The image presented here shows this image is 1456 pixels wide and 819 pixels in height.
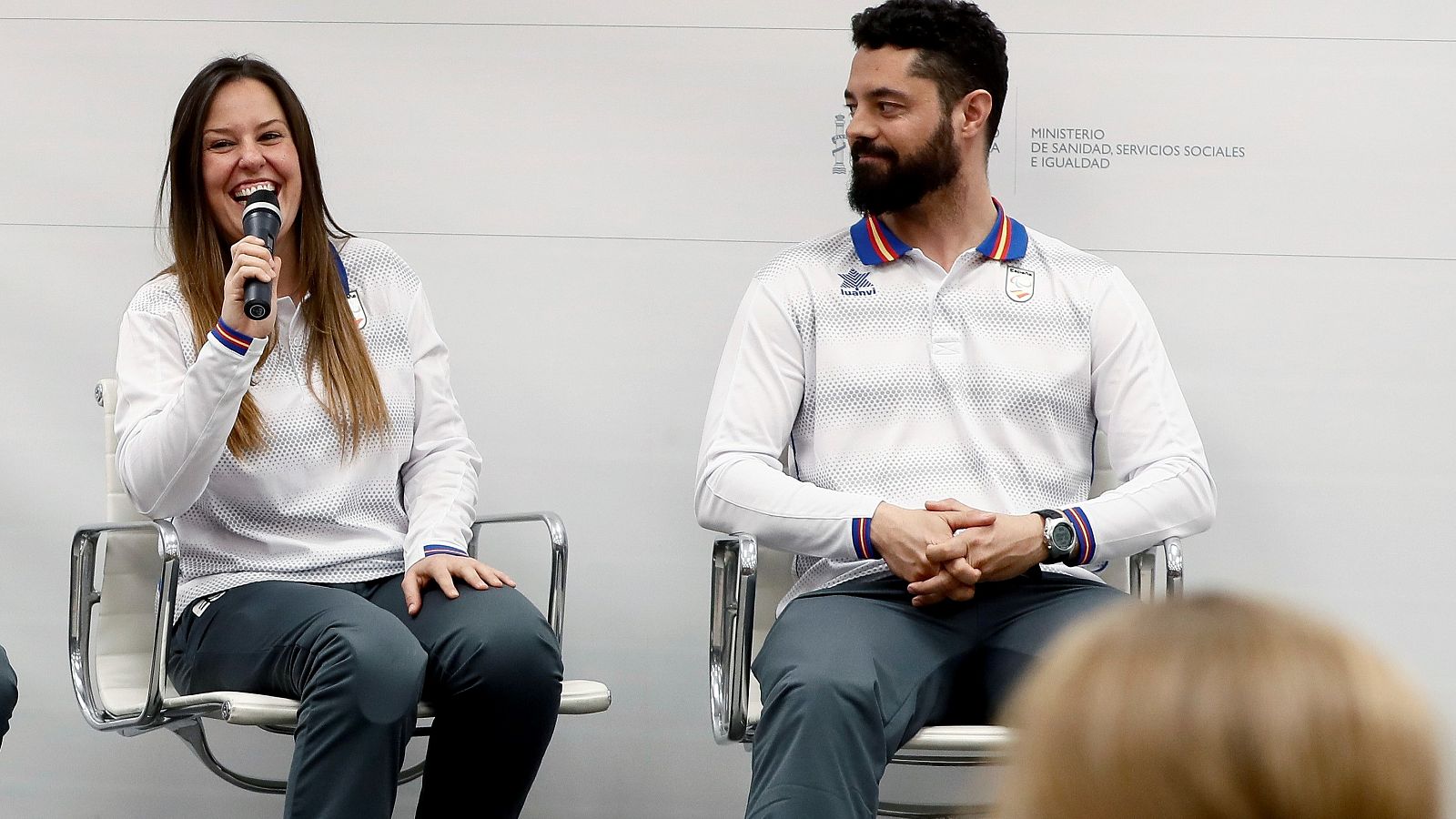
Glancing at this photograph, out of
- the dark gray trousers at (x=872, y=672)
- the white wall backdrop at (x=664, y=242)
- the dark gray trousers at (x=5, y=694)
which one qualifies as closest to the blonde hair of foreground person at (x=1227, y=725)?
the dark gray trousers at (x=872, y=672)

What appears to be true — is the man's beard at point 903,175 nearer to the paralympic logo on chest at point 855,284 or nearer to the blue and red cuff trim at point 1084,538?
the paralympic logo on chest at point 855,284

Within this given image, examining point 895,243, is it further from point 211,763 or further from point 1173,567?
point 211,763

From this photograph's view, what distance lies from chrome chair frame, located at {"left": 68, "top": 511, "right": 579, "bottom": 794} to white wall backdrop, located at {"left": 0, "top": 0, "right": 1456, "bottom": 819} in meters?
0.61

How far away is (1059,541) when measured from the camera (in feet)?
6.82

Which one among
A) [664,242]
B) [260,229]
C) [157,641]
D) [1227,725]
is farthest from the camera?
[664,242]

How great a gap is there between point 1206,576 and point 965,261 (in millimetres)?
878

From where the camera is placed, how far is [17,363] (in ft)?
9.36

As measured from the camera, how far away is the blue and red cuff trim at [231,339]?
2.02 metres

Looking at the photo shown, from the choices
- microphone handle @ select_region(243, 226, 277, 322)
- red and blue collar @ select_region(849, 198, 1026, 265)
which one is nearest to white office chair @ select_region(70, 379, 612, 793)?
microphone handle @ select_region(243, 226, 277, 322)

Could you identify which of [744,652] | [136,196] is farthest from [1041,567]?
[136,196]

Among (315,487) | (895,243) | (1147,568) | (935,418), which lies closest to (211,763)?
(315,487)

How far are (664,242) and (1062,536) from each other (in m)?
1.08

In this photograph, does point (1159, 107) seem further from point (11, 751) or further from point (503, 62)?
point (11, 751)

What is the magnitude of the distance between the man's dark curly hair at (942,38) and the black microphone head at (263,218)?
3.28ft
